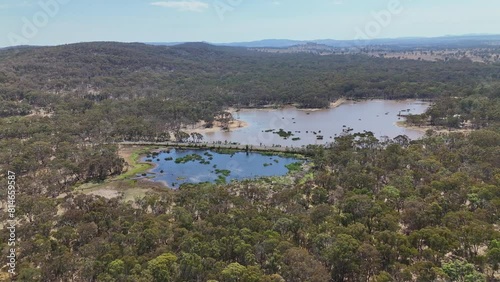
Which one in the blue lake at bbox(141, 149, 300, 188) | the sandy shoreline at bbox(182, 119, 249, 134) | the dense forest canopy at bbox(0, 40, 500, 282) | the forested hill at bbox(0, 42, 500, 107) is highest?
the forested hill at bbox(0, 42, 500, 107)

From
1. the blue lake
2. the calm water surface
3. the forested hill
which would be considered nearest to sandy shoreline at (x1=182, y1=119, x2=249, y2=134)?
the calm water surface

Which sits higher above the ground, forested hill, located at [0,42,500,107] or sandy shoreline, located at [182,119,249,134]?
forested hill, located at [0,42,500,107]

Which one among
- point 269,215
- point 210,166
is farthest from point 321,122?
point 269,215

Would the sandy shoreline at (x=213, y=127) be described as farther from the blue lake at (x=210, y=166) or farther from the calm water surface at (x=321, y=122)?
the blue lake at (x=210, y=166)

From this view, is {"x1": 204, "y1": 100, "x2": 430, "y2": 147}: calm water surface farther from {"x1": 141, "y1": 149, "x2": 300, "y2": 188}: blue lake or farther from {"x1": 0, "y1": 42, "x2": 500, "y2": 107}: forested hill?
{"x1": 141, "y1": 149, "x2": 300, "y2": 188}: blue lake

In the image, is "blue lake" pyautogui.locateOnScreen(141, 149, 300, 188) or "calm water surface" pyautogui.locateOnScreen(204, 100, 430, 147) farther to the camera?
"calm water surface" pyautogui.locateOnScreen(204, 100, 430, 147)

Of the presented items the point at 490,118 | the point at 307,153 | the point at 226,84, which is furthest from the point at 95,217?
the point at 226,84
